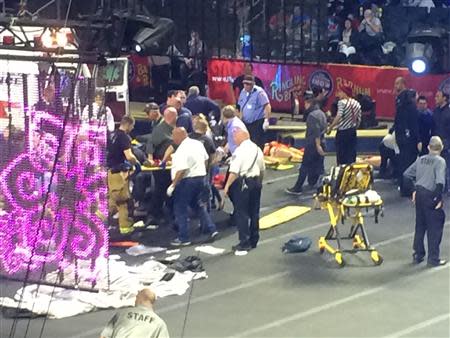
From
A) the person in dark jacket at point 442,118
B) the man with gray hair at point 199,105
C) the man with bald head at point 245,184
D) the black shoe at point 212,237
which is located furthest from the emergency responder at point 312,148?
the man with bald head at point 245,184

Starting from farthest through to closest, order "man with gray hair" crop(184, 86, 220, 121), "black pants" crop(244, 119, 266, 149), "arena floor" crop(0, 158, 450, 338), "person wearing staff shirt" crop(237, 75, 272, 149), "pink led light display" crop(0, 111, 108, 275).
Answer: "black pants" crop(244, 119, 266, 149) → "person wearing staff shirt" crop(237, 75, 272, 149) → "man with gray hair" crop(184, 86, 220, 121) → "pink led light display" crop(0, 111, 108, 275) → "arena floor" crop(0, 158, 450, 338)

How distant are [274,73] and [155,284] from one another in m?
10.9

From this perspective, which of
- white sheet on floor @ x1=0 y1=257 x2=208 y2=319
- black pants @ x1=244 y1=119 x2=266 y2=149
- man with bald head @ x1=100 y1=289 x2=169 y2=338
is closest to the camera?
man with bald head @ x1=100 y1=289 x2=169 y2=338

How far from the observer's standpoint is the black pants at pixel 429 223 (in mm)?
14781

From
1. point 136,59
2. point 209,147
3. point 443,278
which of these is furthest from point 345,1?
point 443,278

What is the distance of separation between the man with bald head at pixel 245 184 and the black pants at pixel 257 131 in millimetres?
3992

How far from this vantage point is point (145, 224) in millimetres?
17078

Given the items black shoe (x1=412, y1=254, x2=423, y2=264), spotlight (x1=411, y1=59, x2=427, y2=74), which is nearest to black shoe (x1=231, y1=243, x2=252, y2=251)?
black shoe (x1=412, y1=254, x2=423, y2=264)

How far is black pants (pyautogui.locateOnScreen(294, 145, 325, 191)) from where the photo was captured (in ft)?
60.2

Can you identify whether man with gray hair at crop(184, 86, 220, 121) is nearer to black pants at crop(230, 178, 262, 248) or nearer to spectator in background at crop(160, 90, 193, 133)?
spectator in background at crop(160, 90, 193, 133)

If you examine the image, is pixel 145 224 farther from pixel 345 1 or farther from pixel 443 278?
pixel 345 1

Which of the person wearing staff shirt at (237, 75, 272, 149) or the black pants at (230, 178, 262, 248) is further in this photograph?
the person wearing staff shirt at (237, 75, 272, 149)

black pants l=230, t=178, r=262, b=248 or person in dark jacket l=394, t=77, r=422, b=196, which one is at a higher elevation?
person in dark jacket l=394, t=77, r=422, b=196

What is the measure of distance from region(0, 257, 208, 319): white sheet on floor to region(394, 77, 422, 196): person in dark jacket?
518cm
